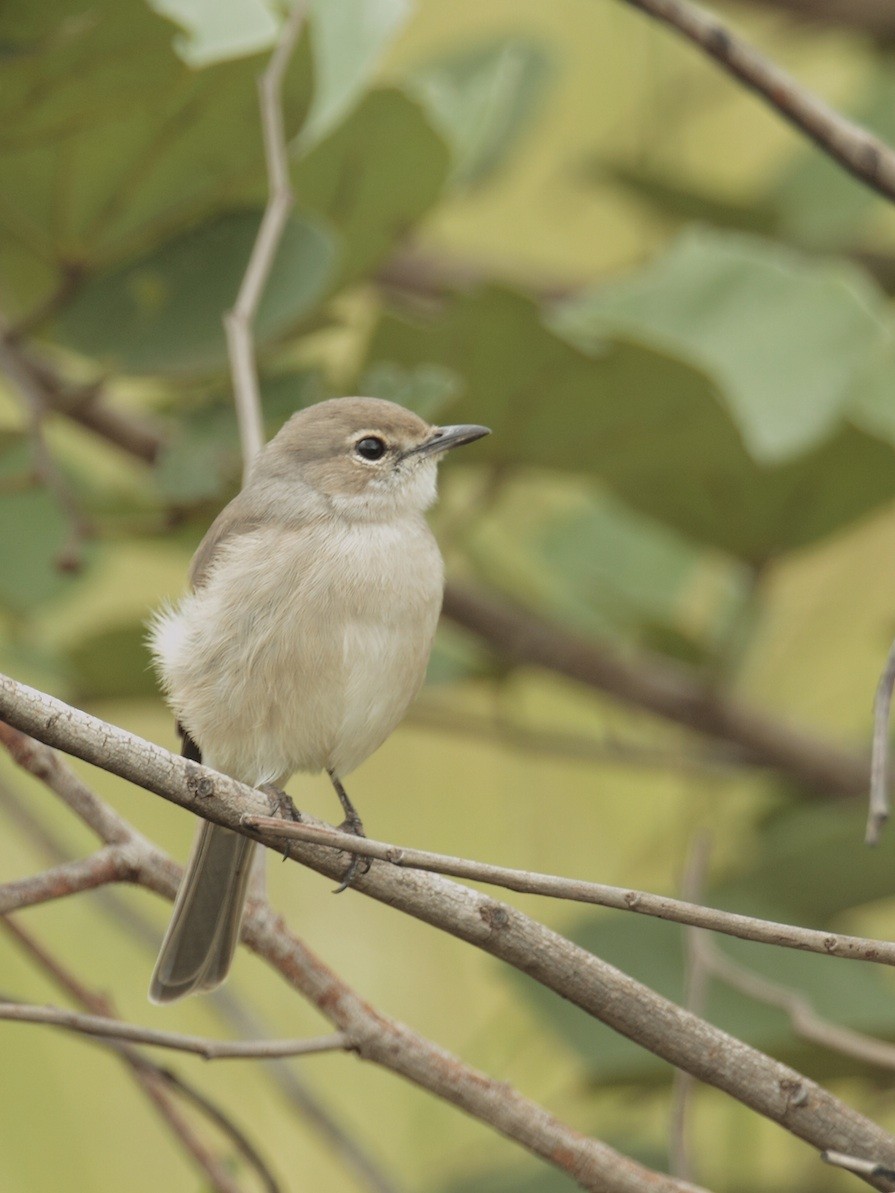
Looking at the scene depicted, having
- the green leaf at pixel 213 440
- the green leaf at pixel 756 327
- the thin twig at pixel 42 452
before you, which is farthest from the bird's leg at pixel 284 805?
the green leaf at pixel 756 327

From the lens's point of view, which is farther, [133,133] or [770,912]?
[770,912]

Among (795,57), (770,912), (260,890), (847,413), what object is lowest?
(260,890)

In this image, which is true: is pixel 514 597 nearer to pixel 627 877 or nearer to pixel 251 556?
pixel 627 877

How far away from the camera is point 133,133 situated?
113 inches

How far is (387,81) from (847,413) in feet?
3.65

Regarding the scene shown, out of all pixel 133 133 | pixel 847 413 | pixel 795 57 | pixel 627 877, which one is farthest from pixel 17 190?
pixel 795 57

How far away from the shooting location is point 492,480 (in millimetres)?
3281

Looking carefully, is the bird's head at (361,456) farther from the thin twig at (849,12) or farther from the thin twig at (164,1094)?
the thin twig at (849,12)

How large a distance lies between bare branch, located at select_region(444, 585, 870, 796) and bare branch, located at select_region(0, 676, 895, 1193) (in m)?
1.59

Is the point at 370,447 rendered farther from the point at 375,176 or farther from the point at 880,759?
the point at 880,759

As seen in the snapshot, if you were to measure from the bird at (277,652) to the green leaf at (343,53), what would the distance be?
0.55 metres

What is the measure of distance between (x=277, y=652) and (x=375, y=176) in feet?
3.15

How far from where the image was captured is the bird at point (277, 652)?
2.80m

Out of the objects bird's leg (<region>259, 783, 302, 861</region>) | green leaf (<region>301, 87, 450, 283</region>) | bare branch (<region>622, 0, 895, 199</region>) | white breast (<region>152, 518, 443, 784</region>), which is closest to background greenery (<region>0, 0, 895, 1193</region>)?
green leaf (<region>301, 87, 450, 283</region>)
